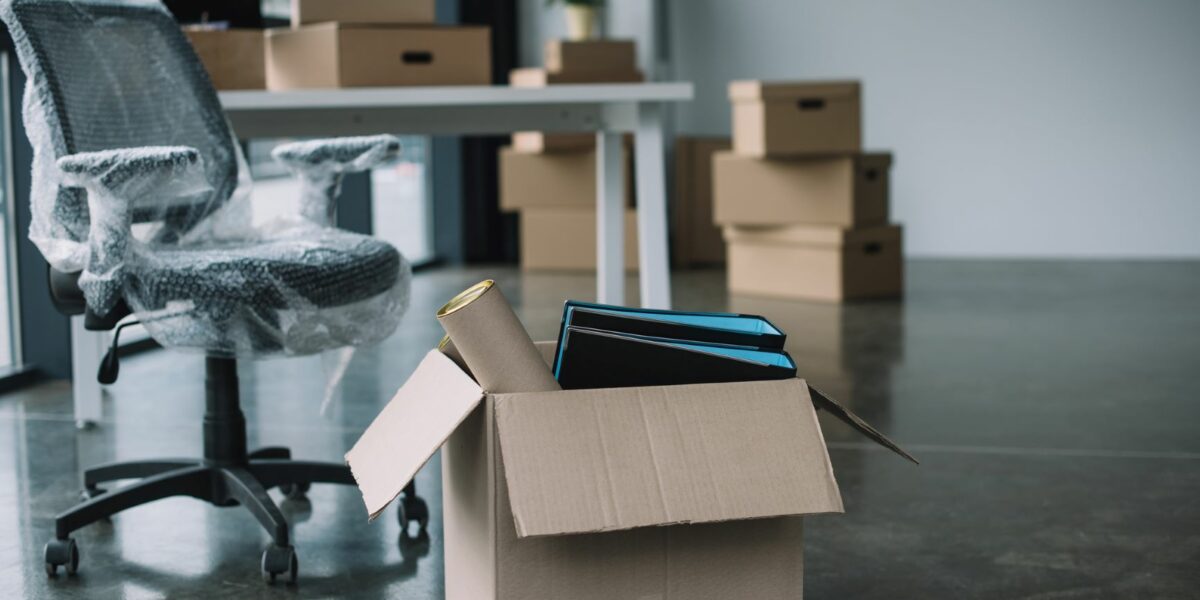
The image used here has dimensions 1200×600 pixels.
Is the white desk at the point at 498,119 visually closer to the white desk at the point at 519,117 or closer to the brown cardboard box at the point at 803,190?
the white desk at the point at 519,117

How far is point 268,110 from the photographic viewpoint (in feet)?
8.18

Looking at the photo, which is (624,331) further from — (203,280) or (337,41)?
(337,41)

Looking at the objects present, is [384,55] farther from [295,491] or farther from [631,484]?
[631,484]

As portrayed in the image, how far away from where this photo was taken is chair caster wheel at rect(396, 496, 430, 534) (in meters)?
2.00

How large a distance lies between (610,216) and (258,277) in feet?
3.85

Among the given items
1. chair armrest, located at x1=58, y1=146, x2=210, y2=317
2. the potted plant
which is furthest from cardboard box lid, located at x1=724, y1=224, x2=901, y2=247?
chair armrest, located at x1=58, y1=146, x2=210, y2=317

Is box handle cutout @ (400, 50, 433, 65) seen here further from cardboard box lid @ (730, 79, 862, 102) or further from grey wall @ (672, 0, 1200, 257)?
grey wall @ (672, 0, 1200, 257)

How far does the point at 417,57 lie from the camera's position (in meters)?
2.62

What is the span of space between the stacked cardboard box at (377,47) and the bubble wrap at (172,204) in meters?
0.34

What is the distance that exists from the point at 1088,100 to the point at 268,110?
4.65 meters

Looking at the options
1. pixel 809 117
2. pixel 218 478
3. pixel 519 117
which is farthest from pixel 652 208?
pixel 809 117

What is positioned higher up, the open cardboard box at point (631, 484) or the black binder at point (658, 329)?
the black binder at point (658, 329)

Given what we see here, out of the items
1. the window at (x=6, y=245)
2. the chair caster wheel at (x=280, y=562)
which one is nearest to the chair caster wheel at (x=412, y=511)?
the chair caster wheel at (x=280, y=562)

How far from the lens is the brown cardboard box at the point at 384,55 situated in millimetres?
2553
